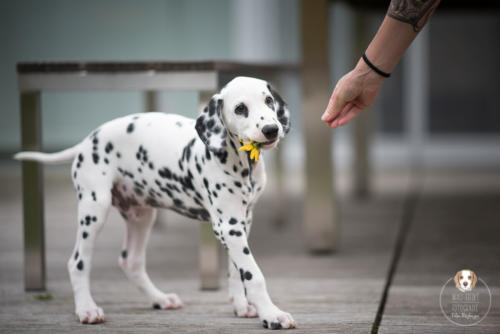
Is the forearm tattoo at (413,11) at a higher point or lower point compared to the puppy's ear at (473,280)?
higher

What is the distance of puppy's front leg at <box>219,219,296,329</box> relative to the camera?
2.21 meters

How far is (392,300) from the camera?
2641mm

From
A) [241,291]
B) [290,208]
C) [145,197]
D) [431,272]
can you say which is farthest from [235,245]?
[290,208]

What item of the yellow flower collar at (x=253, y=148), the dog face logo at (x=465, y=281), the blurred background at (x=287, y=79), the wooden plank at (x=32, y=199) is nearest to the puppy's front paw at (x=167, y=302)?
the wooden plank at (x=32, y=199)

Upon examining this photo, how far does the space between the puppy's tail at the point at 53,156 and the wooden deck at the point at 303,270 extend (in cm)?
55

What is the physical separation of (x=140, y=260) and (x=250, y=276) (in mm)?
565

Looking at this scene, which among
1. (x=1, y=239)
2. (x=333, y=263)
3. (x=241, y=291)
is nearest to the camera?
(x=241, y=291)

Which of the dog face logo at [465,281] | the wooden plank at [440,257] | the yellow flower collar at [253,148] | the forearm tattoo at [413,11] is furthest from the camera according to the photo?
the dog face logo at [465,281]

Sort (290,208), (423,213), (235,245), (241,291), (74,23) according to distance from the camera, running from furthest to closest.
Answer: (74,23), (290,208), (423,213), (241,291), (235,245)

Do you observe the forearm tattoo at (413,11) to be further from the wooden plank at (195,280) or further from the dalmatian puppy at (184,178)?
the wooden plank at (195,280)

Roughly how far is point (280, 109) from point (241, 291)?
2.18 feet

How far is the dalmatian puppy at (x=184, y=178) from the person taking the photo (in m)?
2.21

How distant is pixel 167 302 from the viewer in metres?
2.57

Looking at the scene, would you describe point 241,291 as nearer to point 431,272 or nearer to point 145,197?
point 145,197
